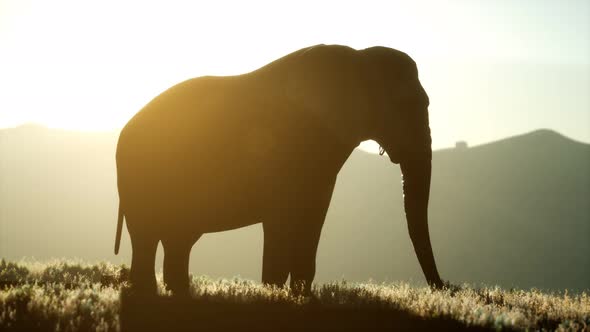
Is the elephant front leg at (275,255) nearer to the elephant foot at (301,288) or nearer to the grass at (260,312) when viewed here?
the elephant foot at (301,288)

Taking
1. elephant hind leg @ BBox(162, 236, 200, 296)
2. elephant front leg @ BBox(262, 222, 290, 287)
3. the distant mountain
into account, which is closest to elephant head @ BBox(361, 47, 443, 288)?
elephant front leg @ BBox(262, 222, 290, 287)

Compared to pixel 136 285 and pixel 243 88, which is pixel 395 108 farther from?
pixel 136 285

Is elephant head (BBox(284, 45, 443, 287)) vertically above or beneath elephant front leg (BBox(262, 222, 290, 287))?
above

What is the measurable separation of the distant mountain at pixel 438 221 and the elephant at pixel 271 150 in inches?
5733

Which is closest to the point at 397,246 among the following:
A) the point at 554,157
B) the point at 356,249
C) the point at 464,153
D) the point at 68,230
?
the point at 356,249

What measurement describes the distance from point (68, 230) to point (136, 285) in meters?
185

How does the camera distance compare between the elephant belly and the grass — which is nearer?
the grass

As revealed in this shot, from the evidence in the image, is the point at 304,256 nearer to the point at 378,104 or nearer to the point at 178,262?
the point at 178,262

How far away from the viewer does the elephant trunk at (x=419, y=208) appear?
→ 1017 centimetres

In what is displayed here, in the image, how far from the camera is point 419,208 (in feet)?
34.2

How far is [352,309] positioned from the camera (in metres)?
8.17

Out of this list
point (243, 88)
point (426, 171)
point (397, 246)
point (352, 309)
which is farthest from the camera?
point (397, 246)

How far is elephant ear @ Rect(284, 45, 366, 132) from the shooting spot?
359 inches

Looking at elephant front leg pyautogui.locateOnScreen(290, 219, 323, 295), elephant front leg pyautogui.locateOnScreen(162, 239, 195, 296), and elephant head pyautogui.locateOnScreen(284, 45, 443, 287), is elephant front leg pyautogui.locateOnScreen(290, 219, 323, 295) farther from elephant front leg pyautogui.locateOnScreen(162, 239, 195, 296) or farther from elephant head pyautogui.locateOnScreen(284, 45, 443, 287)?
elephant front leg pyautogui.locateOnScreen(162, 239, 195, 296)
